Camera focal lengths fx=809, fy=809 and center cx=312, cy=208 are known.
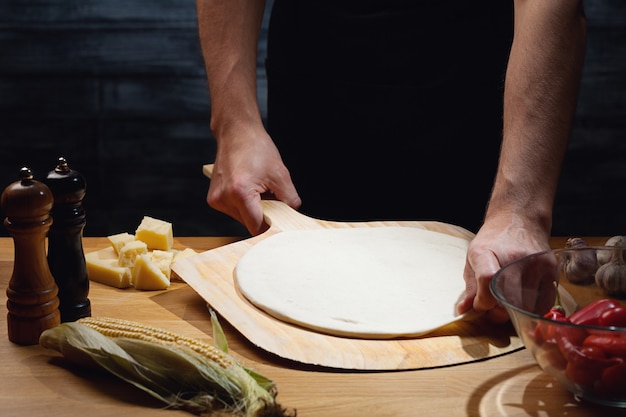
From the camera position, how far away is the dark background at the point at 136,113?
3182mm

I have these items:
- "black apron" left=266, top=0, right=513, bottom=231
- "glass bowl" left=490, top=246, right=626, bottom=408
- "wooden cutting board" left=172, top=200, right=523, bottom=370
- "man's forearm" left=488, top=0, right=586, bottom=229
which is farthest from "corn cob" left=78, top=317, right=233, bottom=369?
"black apron" left=266, top=0, right=513, bottom=231

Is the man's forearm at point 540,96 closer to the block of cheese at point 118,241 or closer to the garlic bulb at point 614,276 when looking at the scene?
the garlic bulb at point 614,276

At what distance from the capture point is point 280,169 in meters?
1.89

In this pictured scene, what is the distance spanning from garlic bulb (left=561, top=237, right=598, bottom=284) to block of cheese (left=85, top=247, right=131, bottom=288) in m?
0.80

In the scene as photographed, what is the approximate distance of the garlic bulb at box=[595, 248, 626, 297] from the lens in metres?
1.23

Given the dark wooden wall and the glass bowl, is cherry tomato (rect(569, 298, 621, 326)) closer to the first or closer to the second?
the glass bowl

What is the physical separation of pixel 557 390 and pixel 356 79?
1.15m

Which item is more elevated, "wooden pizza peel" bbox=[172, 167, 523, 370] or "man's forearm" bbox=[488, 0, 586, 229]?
"man's forearm" bbox=[488, 0, 586, 229]

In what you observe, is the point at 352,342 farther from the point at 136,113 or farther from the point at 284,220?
the point at 136,113

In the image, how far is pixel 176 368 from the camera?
3.60 ft

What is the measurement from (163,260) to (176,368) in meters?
0.53

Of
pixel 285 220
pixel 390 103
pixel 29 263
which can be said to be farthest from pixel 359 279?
pixel 390 103

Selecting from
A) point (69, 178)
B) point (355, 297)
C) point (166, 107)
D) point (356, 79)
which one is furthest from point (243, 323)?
point (166, 107)

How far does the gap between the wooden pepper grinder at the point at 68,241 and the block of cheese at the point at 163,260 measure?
23 cm
